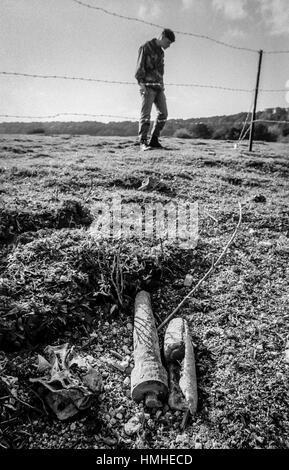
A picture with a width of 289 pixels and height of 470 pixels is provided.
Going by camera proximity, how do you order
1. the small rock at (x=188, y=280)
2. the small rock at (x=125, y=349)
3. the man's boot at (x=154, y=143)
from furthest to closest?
1. the man's boot at (x=154, y=143)
2. the small rock at (x=188, y=280)
3. the small rock at (x=125, y=349)

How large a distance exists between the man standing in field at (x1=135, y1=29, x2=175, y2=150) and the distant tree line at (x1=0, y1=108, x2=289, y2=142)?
7.86m

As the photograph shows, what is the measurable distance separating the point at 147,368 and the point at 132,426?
0.36m

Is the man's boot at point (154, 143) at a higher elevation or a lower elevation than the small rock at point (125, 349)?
higher

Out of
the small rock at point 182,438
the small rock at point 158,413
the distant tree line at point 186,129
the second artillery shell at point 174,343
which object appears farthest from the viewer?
the distant tree line at point 186,129

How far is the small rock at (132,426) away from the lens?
2.02 m

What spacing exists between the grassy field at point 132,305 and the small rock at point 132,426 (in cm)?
3

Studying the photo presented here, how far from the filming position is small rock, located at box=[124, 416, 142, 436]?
79.4 inches

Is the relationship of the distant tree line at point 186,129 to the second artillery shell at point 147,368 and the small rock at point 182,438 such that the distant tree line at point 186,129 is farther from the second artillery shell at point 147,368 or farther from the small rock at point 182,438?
the small rock at point 182,438

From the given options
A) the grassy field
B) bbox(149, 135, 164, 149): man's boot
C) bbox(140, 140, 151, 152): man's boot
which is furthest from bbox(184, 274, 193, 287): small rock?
bbox(149, 135, 164, 149): man's boot

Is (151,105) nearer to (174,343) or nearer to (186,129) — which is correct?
(174,343)

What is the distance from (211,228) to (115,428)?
9.40 feet

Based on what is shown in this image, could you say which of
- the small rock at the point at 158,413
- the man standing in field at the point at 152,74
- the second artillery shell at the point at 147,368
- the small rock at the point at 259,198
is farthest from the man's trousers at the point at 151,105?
the small rock at the point at 158,413

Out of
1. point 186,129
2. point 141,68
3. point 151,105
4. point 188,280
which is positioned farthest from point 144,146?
point 186,129

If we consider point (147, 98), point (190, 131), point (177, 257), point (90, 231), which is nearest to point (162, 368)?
point (177, 257)
